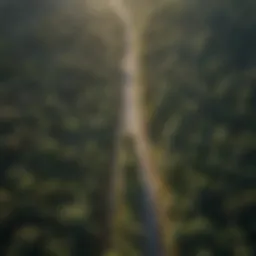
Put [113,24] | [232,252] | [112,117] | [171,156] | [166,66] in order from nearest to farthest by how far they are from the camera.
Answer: [232,252]
[171,156]
[112,117]
[166,66]
[113,24]

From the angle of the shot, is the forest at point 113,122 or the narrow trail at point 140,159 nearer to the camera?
the forest at point 113,122

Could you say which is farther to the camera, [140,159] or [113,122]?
[113,122]

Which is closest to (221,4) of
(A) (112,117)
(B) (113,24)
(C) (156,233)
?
(B) (113,24)

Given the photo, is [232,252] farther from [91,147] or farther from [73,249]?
[91,147]

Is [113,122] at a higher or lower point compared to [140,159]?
higher
